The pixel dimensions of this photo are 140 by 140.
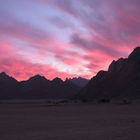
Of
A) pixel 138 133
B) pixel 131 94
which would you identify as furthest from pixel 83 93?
pixel 138 133

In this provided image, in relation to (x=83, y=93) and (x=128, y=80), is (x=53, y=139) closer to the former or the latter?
(x=128, y=80)

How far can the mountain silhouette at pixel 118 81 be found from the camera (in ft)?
426

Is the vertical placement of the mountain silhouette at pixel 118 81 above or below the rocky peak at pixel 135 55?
below

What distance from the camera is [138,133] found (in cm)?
2170

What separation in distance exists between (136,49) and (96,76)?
77.1 feet

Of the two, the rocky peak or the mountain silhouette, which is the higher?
the rocky peak

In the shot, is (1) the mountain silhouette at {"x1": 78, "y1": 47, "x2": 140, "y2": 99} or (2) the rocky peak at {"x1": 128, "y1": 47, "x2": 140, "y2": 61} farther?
(2) the rocky peak at {"x1": 128, "y1": 47, "x2": 140, "y2": 61}

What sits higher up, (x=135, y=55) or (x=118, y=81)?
(x=135, y=55)

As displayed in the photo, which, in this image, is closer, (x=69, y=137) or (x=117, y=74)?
(x=69, y=137)

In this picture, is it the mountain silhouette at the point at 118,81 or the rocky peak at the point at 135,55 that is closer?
the mountain silhouette at the point at 118,81

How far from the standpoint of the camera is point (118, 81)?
14875 cm

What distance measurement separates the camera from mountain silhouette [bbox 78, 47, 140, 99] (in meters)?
130

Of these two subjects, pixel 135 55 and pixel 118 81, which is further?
pixel 135 55

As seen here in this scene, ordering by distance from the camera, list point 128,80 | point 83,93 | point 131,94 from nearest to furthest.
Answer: point 131,94, point 128,80, point 83,93
